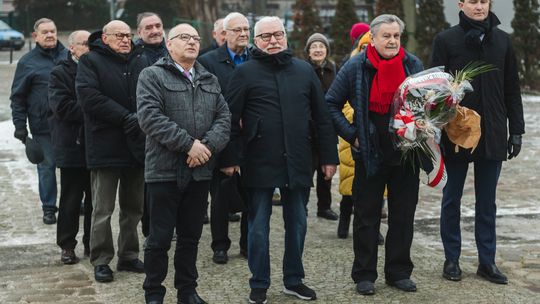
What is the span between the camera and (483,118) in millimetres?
6969

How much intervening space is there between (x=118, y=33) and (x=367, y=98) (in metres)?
2.00

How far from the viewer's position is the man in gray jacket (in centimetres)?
614

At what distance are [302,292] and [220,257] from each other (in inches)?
53.6

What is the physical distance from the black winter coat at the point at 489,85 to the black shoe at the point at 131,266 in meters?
2.55

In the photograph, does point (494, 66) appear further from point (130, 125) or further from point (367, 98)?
point (130, 125)

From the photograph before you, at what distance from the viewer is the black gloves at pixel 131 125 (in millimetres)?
7094

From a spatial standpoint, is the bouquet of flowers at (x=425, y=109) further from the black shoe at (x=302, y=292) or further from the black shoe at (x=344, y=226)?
the black shoe at (x=344, y=226)

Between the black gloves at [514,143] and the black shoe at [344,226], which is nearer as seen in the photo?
the black gloves at [514,143]

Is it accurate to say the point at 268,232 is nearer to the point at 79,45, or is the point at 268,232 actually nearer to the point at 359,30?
the point at 79,45

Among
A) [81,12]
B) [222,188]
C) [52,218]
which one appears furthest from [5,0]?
[222,188]

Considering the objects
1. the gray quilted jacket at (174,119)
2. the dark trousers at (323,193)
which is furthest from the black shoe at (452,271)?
the dark trousers at (323,193)

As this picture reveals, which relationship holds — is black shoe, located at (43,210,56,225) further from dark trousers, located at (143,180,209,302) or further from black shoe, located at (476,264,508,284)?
black shoe, located at (476,264,508,284)

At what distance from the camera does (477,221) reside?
727 centimetres

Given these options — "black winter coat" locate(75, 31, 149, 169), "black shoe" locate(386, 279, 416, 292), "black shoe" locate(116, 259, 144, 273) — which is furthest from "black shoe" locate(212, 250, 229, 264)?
"black shoe" locate(386, 279, 416, 292)
